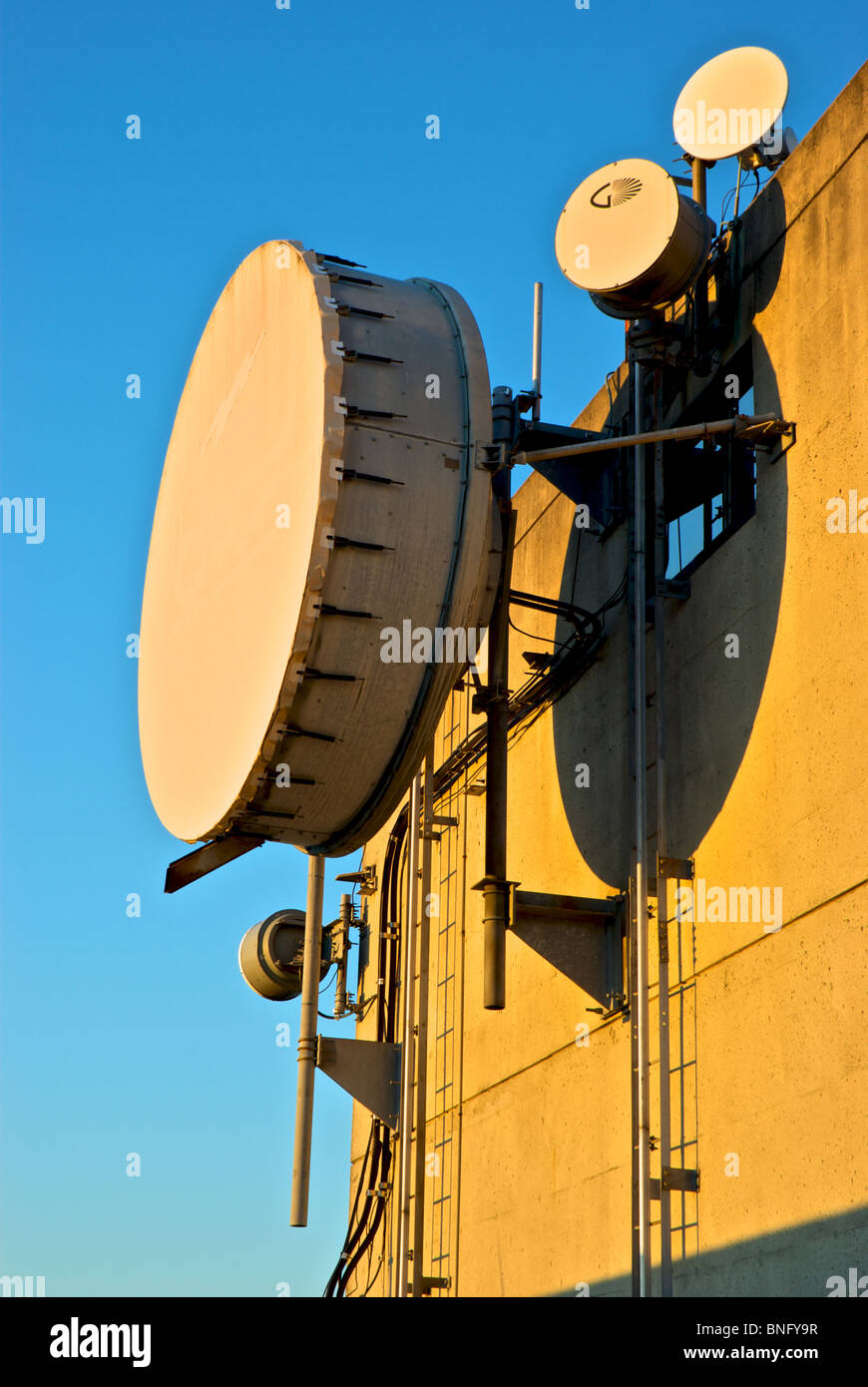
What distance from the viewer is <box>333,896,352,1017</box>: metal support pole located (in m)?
18.6

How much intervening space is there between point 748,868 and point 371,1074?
5707 mm

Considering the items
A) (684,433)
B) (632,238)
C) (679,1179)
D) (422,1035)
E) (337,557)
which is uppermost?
(632,238)

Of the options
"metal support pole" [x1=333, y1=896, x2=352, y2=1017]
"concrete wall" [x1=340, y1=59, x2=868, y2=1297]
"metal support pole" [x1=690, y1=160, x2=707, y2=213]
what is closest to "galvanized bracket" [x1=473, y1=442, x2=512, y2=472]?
"concrete wall" [x1=340, y1=59, x2=868, y2=1297]

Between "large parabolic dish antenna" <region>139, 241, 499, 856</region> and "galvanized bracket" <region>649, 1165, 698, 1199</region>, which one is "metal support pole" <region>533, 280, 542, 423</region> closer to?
"large parabolic dish antenna" <region>139, 241, 499, 856</region>

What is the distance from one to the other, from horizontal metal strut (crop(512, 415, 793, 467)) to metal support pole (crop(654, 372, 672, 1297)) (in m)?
0.61

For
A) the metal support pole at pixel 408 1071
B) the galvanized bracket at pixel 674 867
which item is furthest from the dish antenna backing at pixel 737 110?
the metal support pole at pixel 408 1071

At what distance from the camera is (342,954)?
61.4ft

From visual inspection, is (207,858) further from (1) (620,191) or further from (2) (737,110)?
A: (2) (737,110)

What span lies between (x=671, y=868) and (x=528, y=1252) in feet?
12.5

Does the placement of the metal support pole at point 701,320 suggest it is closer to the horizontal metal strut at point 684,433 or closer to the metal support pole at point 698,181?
the horizontal metal strut at point 684,433

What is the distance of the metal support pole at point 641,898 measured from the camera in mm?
10375

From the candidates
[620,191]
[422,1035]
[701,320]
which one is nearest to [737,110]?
[620,191]

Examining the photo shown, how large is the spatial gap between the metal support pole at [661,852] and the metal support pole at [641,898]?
102 mm

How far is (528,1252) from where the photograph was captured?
1285 centimetres
